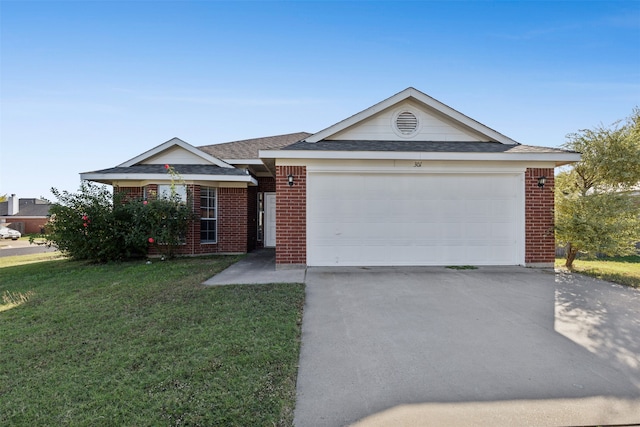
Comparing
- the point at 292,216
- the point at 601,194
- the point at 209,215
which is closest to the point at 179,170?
the point at 209,215

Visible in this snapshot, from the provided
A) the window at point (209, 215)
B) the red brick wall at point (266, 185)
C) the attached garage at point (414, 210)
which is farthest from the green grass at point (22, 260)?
the attached garage at point (414, 210)

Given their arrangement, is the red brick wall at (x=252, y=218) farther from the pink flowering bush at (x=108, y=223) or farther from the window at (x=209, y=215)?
the pink flowering bush at (x=108, y=223)

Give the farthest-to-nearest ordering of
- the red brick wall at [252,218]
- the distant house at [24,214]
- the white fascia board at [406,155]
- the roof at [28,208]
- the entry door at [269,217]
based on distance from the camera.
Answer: the roof at [28,208], the distant house at [24,214], the entry door at [269,217], the red brick wall at [252,218], the white fascia board at [406,155]

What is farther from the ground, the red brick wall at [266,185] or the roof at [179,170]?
the roof at [179,170]

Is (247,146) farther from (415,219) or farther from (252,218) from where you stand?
(415,219)

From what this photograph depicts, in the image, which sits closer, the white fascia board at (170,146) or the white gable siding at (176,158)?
the white fascia board at (170,146)

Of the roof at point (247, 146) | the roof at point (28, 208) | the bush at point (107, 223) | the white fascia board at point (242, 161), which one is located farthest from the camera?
the roof at point (28, 208)

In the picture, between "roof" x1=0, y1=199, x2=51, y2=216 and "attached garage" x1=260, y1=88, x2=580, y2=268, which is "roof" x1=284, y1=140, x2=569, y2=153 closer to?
"attached garage" x1=260, y1=88, x2=580, y2=268

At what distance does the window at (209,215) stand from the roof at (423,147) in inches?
175

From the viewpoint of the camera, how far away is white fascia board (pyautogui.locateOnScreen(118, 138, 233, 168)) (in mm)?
10211

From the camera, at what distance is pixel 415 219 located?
7.64 m

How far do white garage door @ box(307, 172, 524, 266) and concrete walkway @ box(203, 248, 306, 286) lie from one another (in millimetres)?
892

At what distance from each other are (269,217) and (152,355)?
9.58m

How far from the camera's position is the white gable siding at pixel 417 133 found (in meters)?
8.10
